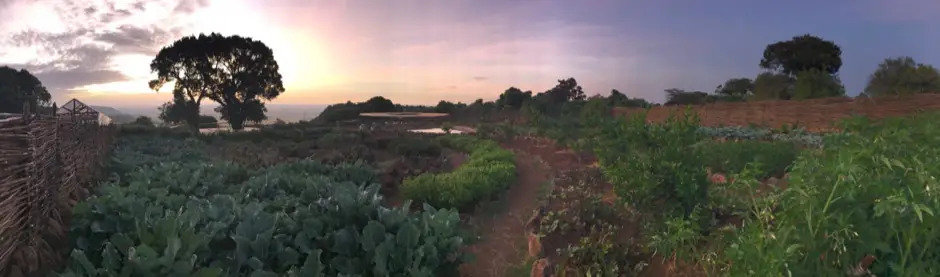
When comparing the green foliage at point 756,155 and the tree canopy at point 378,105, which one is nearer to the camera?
the green foliage at point 756,155

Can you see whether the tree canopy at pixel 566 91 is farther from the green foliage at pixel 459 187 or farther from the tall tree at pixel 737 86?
the green foliage at pixel 459 187

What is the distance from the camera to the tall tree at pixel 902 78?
30641 millimetres

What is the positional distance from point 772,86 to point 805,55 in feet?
15.9

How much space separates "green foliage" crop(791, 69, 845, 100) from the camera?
1146 inches

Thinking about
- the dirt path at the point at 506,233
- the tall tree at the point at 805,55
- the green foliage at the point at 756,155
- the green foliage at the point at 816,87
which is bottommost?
the dirt path at the point at 506,233

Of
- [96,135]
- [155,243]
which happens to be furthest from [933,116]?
[96,135]

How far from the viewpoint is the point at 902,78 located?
3191 centimetres

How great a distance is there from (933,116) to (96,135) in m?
11.7

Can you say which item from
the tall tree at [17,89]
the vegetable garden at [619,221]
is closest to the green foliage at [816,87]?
the vegetable garden at [619,221]

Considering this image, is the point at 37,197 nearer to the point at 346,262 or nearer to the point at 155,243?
the point at 155,243

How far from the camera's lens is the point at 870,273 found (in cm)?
274

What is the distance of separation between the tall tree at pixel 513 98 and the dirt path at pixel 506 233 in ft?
85.0

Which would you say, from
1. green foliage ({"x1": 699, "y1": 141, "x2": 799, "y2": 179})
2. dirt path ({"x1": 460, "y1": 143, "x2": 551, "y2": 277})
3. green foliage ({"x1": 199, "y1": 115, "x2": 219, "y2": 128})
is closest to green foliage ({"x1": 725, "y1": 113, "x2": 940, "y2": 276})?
dirt path ({"x1": 460, "y1": 143, "x2": 551, "y2": 277})

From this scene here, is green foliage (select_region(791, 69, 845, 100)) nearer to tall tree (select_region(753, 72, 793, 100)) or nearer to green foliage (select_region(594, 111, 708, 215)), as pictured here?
tall tree (select_region(753, 72, 793, 100))
